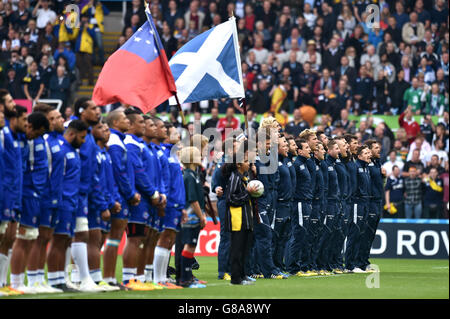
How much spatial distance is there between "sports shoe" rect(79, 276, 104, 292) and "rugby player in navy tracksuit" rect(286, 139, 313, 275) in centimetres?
558

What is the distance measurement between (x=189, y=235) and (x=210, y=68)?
176 inches

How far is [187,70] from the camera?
55.3 ft

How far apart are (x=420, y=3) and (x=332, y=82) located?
4921 millimetres

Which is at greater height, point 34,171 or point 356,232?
point 34,171

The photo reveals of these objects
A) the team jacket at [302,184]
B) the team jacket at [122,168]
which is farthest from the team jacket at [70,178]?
the team jacket at [302,184]

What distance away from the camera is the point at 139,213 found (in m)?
12.8

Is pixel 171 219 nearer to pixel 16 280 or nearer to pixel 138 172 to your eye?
pixel 138 172

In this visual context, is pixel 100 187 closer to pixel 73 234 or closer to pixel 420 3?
pixel 73 234

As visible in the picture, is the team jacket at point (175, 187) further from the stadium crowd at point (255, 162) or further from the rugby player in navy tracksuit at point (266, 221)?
the rugby player in navy tracksuit at point (266, 221)

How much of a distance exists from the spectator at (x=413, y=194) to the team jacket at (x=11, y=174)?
51.1 feet

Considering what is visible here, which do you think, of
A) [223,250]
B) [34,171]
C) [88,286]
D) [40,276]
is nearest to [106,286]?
[88,286]

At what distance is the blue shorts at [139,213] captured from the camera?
12781 mm

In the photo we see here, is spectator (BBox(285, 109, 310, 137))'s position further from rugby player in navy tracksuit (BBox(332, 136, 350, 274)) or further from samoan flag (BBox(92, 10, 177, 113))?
samoan flag (BBox(92, 10, 177, 113))

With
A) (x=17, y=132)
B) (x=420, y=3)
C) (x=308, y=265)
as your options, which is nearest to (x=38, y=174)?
(x=17, y=132)
